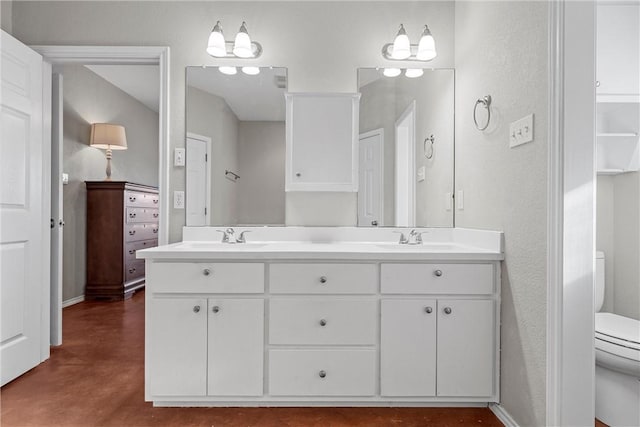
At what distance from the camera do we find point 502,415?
1.74 meters

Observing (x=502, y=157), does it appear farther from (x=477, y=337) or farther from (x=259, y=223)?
(x=259, y=223)

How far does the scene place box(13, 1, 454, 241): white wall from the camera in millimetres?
2326

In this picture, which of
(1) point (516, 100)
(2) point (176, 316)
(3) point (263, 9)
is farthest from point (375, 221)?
(3) point (263, 9)

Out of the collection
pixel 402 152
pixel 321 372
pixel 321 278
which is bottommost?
pixel 321 372

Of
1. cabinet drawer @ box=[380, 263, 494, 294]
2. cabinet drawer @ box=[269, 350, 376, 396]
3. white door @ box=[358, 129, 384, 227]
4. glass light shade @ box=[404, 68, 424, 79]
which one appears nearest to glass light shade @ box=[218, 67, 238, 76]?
white door @ box=[358, 129, 384, 227]

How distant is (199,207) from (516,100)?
5.89 ft

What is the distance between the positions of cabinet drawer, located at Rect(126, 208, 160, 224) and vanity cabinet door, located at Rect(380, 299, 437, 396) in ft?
11.2

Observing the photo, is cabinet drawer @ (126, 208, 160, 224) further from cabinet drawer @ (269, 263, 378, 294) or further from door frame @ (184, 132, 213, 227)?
cabinet drawer @ (269, 263, 378, 294)

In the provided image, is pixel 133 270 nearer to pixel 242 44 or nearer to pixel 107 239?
pixel 107 239

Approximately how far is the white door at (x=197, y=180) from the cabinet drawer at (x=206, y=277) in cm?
60

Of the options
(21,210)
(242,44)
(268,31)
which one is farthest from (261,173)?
(21,210)

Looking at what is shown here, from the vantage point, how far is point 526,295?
1.58 meters

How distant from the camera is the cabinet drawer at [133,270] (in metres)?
4.16

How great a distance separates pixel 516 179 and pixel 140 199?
159 inches
